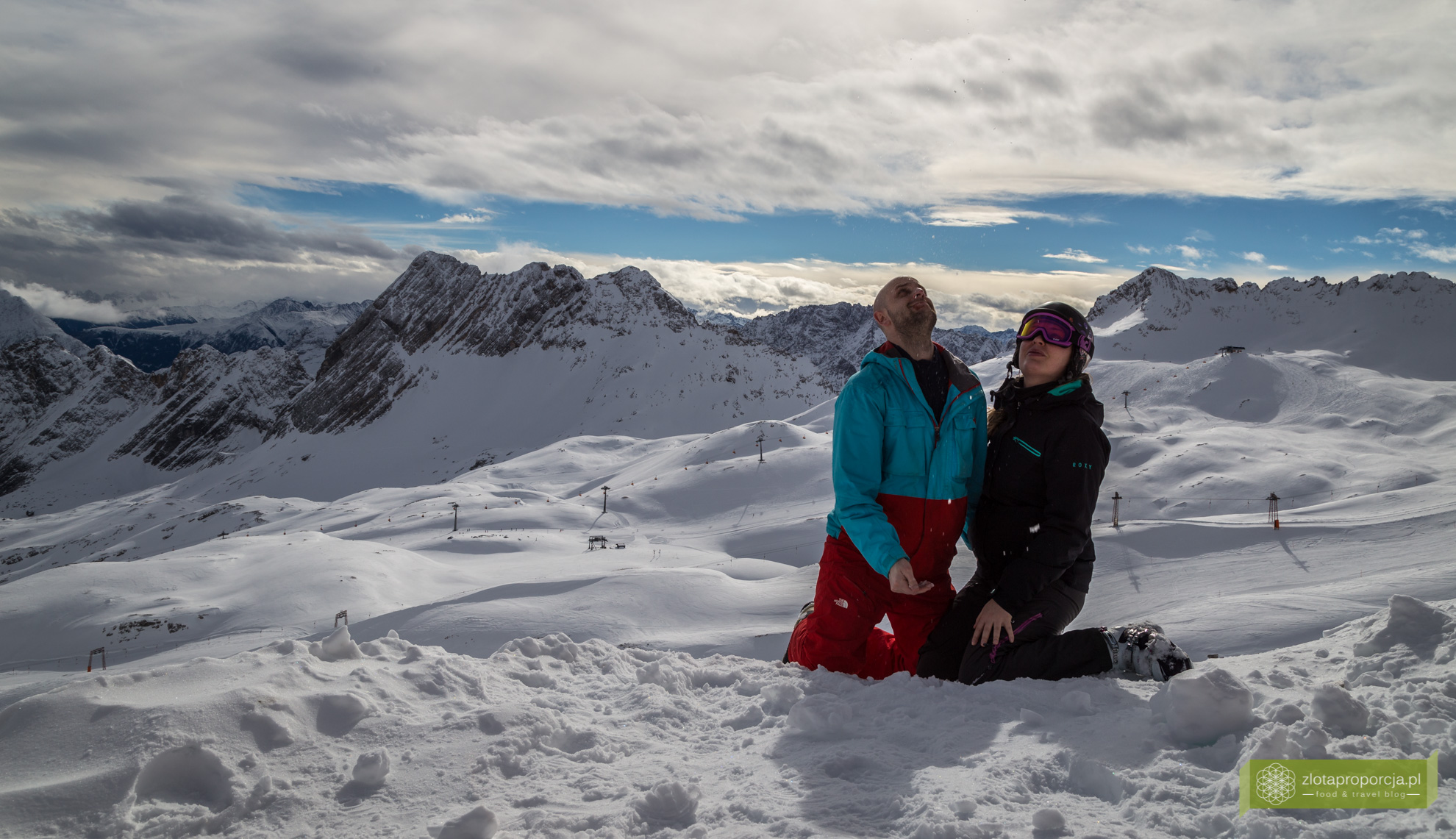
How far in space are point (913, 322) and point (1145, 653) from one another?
2.58m

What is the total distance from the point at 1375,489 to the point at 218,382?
18768cm

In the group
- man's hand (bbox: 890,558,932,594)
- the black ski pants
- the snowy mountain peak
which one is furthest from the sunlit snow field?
the snowy mountain peak

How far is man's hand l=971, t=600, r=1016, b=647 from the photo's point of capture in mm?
4375

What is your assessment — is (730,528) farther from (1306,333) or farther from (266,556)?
(1306,333)

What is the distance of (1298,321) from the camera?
78.9 metres

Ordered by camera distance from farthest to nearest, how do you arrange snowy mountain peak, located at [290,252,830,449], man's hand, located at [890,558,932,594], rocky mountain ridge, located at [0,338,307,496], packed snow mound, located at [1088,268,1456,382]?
rocky mountain ridge, located at [0,338,307,496] → snowy mountain peak, located at [290,252,830,449] → packed snow mound, located at [1088,268,1456,382] → man's hand, located at [890,558,932,594]

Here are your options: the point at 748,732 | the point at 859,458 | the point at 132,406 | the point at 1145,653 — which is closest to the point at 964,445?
the point at 859,458

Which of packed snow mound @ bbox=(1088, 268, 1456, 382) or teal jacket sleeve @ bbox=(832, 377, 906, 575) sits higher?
packed snow mound @ bbox=(1088, 268, 1456, 382)

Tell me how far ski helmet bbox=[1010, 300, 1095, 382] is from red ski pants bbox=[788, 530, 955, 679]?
165 cm

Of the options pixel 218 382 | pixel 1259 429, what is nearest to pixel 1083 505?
pixel 1259 429

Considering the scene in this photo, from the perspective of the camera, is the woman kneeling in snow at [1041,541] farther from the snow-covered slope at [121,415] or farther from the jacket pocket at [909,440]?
the snow-covered slope at [121,415]

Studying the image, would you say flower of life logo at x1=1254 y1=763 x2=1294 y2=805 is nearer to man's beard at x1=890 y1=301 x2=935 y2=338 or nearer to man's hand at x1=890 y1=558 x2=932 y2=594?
man's hand at x1=890 y1=558 x2=932 y2=594

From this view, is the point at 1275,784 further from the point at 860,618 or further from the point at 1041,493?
the point at 860,618

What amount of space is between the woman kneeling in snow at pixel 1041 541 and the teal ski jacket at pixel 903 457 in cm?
32
